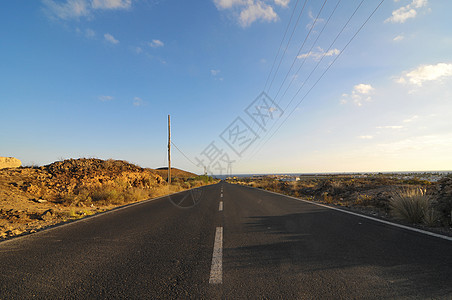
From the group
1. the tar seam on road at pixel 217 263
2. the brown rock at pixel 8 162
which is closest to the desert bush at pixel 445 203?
the tar seam on road at pixel 217 263

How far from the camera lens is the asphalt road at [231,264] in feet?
8.36

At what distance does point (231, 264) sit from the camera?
3.29 metres

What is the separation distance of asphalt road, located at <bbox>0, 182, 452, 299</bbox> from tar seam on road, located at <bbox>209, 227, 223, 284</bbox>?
0.01 m

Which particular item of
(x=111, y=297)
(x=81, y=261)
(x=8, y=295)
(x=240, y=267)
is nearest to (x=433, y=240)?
(x=240, y=267)

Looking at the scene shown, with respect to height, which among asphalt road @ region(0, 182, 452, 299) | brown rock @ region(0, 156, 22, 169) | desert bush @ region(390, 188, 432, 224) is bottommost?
asphalt road @ region(0, 182, 452, 299)

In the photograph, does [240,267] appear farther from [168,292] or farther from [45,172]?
[45,172]

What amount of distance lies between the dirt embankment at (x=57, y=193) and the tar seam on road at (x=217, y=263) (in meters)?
5.29

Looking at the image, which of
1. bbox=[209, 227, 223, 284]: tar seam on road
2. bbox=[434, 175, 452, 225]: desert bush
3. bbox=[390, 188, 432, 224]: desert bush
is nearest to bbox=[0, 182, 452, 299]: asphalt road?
bbox=[209, 227, 223, 284]: tar seam on road

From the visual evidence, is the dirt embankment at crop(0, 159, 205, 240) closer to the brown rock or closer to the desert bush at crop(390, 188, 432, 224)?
the brown rock

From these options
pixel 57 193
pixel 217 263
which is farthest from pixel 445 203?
pixel 57 193

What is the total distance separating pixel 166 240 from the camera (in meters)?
4.68

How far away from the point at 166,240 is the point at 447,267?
185 inches

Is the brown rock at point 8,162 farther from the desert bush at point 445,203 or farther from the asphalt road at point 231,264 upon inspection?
the desert bush at point 445,203

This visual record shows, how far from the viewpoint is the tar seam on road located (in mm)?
2802
